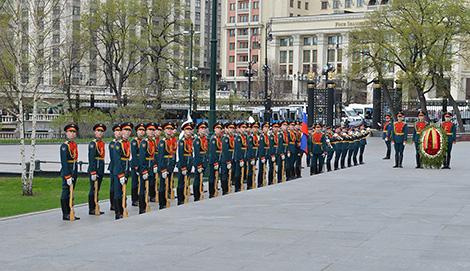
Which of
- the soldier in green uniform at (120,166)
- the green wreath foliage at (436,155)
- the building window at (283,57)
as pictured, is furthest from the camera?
the building window at (283,57)

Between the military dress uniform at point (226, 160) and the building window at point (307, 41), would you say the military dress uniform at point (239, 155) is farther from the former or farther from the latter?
the building window at point (307, 41)

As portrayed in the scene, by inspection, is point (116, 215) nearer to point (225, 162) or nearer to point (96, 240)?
point (96, 240)

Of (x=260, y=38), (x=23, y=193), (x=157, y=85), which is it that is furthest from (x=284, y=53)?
(x=23, y=193)

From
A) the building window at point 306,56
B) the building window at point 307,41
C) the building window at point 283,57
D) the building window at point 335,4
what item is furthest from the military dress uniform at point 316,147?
the building window at point 335,4

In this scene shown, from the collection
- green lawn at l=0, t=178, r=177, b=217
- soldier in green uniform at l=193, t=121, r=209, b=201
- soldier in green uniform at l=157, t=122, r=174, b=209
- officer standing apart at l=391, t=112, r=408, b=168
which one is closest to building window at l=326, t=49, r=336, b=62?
officer standing apart at l=391, t=112, r=408, b=168

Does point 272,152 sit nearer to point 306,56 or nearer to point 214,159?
point 214,159

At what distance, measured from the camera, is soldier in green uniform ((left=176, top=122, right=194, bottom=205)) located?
49.0ft

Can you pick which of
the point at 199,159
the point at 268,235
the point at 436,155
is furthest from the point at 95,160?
the point at 436,155

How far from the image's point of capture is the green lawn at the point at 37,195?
1620cm

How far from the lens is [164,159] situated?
14453 mm

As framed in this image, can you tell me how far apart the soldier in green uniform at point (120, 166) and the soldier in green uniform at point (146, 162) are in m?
0.51

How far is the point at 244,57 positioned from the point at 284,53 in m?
9.87

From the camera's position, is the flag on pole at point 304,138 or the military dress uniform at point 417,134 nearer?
the flag on pole at point 304,138

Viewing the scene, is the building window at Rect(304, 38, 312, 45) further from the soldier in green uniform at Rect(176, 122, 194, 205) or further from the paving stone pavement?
the soldier in green uniform at Rect(176, 122, 194, 205)
